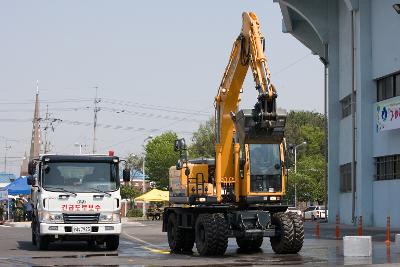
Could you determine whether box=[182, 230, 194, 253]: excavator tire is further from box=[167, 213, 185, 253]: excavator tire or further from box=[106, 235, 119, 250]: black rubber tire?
box=[106, 235, 119, 250]: black rubber tire

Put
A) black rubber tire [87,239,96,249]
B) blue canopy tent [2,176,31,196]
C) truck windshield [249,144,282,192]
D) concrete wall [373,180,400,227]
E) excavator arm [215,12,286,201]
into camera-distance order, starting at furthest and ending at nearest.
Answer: blue canopy tent [2,176,31,196] < concrete wall [373,180,400,227] < black rubber tire [87,239,96,249] < truck windshield [249,144,282,192] < excavator arm [215,12,286,201]

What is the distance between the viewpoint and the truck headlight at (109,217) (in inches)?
963

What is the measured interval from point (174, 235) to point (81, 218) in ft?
8.84

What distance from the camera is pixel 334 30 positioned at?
54000 mm

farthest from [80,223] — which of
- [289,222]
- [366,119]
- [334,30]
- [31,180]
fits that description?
[334,30]

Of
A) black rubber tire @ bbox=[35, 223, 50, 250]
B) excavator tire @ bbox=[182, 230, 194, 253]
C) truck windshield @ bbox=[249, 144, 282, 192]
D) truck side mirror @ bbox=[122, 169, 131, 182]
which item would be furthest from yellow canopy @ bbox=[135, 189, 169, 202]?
truck windshield @ bbox=[249, 144, 282, 192]

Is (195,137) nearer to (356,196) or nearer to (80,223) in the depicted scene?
(356,196)

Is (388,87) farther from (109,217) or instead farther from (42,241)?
(42,241)

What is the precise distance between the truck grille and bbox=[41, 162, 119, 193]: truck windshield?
→ 0.70 meters

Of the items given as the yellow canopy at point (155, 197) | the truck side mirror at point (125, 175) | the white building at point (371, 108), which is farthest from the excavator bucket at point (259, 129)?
the yellow canopy at point (155, 197)

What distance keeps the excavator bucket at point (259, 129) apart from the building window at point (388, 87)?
22945mm

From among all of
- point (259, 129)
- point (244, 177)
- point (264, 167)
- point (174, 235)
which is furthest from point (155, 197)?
point (259, 129)

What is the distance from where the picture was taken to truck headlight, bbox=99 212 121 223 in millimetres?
24453

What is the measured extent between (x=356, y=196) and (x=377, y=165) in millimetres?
2706
